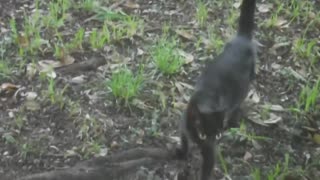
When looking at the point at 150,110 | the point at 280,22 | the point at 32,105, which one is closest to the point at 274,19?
the point at 280,22

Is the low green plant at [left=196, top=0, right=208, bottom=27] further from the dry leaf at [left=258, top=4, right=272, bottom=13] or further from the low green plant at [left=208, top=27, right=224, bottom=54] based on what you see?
the dry leaf at [left=258, top=4, right=272, bottom=13]

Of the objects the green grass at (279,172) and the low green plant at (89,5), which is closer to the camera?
the green grass at (279,172)

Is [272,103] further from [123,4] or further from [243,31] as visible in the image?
[123,4]

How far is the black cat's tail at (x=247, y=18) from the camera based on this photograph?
8.03 feet

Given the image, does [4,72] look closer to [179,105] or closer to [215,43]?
[179,105]

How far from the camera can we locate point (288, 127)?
2.68 m

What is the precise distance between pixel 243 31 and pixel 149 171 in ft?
2.25

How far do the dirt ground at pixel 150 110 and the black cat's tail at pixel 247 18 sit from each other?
0.40 meters

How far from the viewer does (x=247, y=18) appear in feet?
8.11

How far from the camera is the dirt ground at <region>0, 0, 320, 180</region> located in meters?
2.47

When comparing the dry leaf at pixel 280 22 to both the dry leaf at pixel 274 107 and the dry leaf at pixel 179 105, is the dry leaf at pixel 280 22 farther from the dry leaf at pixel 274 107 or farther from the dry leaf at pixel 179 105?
the dry leaf at pixel 179 105

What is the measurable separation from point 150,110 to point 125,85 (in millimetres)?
155

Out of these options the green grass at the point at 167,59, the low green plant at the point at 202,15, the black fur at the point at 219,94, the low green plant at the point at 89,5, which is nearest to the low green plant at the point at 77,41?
the low green plant at the point at 89,5

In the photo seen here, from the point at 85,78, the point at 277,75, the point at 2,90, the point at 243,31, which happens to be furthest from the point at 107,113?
the point at 277,75
